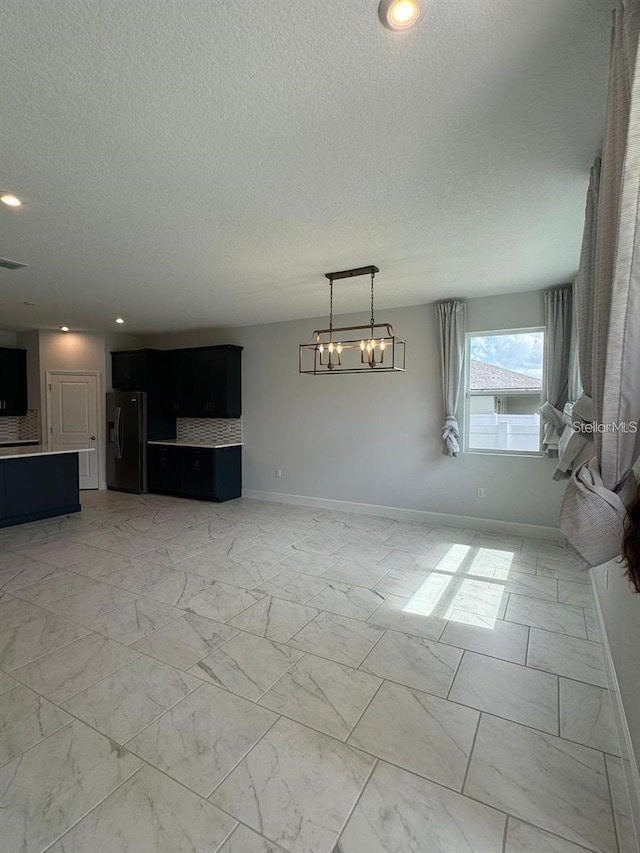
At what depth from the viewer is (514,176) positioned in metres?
2.34

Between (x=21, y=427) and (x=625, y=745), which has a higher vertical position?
(x=21, y=427)

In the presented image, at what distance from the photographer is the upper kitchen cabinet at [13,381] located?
22.4ft

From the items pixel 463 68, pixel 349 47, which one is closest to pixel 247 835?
pixel 349 47

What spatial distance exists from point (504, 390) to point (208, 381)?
4.43 m

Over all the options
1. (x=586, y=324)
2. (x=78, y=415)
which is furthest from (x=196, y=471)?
(x=586, y=324)

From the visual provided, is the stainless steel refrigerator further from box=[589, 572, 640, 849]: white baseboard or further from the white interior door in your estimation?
box=[589, 572, 640, 849]: white baseboard

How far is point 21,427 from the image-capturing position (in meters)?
7.21

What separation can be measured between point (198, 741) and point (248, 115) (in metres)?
2.79

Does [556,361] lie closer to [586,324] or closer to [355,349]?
[355,349]

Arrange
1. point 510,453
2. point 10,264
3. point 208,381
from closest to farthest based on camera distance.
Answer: point 10,264, point 510,453, point 208,381

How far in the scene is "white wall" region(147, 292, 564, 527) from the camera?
478 centimetres

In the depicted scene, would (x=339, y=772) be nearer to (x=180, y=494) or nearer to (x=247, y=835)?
(x=247, y=835)

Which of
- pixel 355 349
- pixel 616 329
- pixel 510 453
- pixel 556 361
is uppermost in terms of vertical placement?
pixel 355 349

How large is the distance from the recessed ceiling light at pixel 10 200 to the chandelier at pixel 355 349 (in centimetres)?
217
